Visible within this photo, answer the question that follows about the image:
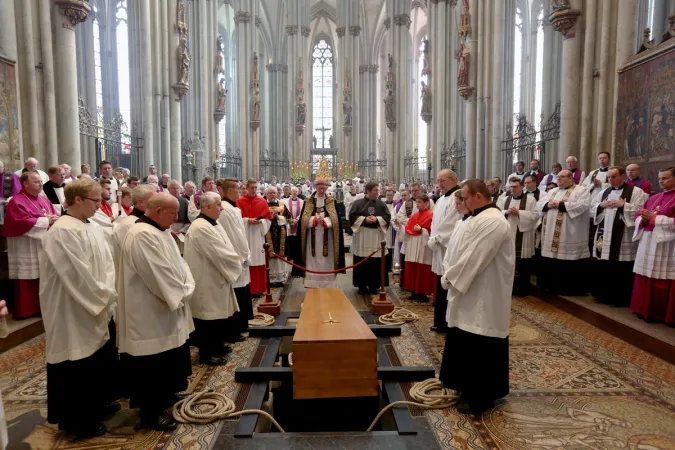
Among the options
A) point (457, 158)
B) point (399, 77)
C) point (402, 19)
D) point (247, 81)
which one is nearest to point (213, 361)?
point (457, 158)

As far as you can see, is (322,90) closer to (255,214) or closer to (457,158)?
(457,158)

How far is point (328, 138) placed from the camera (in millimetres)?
36375

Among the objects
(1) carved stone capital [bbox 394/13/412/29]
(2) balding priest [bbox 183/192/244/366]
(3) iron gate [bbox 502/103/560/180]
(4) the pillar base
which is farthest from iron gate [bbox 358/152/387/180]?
(2) balding priest [bbox 183/192/244/366]

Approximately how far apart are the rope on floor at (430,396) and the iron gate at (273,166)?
27131 mm

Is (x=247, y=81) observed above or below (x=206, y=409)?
above

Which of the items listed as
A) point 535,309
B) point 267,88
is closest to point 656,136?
point 535,309

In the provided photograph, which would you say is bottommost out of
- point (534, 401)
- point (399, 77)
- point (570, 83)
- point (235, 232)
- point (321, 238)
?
point (534, 401)

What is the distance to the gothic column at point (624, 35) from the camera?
835 centimetres

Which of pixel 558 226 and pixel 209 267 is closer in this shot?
pixel 209 267

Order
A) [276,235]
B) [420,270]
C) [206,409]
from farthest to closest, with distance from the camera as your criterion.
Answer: [276,235] → [420,270] → [206,409]

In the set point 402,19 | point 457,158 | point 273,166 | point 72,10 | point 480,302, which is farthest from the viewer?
point 273,166

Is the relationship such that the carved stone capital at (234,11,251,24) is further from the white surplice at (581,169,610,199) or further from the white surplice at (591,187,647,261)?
the white surplice at (591,187,647,261)

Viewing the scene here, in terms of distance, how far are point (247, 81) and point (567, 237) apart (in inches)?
893

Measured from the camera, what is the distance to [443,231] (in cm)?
639
